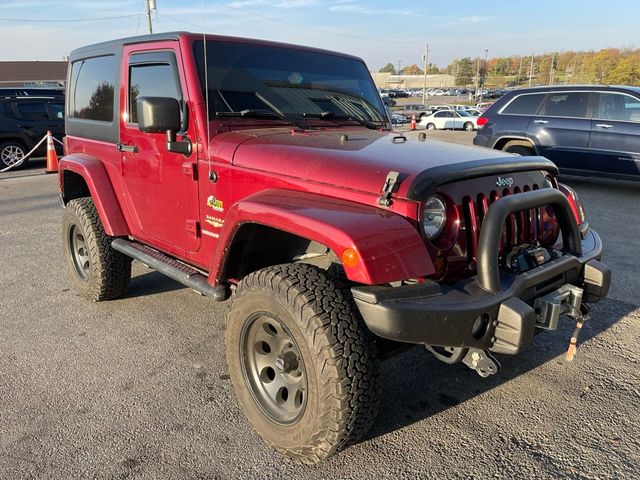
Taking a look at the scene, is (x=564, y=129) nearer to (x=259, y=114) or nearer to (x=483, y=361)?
(x=259, y=114)

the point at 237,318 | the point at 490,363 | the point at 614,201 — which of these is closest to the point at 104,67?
the point at 237,318

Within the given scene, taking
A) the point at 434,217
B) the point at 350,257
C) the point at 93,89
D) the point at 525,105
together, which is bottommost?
the point at 350,257

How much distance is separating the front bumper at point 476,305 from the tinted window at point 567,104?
7.49 metres

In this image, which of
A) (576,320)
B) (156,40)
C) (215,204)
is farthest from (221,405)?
(156,40)

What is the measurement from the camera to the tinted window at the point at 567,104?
8.95m

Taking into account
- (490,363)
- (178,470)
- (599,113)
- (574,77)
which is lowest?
(178,470)

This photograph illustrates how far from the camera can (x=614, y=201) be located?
834 centimetres

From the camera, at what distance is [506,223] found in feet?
8.68

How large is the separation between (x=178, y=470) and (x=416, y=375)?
1.53 meters

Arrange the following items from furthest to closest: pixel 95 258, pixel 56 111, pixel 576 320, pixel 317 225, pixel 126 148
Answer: pixel 56 111
pixel 95 258
pixel 126 148
pixel 576 320
pixel 317 225

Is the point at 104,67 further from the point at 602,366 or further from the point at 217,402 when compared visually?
the point at 602,366

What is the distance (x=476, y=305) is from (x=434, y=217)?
465 mm

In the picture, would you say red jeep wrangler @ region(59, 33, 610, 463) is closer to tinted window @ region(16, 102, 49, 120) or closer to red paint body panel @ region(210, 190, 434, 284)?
red paint body panel @ region(210, 190, 434, 284)

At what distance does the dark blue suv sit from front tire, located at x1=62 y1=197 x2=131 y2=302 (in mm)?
7466
